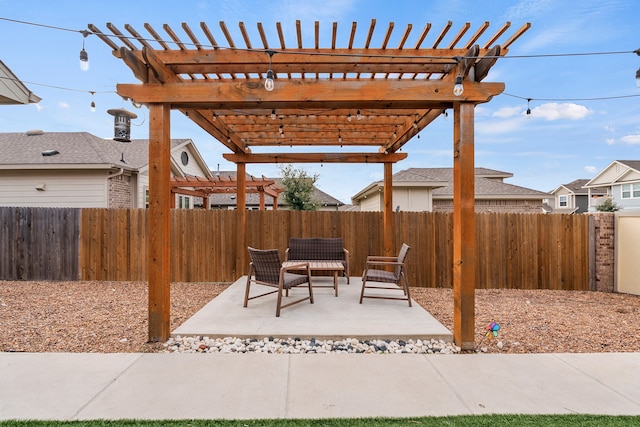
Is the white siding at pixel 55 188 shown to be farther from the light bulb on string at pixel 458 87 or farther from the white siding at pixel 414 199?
the white siding at pixel 414 199

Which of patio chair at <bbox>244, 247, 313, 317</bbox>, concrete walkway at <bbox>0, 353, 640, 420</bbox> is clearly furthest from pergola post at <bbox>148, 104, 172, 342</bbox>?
patio chair at <bbox>244, 247, 313, 317</bbox>

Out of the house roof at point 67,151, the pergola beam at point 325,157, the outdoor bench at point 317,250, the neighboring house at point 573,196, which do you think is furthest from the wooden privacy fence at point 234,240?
the neighboring house at point 573,196

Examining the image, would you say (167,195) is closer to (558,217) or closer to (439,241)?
(439,241)

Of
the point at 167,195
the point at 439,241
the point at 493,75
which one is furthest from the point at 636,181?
the point at 167,195

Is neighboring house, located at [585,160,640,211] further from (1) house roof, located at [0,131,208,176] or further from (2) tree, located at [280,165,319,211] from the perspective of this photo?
(1) house roof, located at [0,131,208,176]

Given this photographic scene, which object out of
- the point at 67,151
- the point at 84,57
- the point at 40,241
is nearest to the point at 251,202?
the point at 67,151

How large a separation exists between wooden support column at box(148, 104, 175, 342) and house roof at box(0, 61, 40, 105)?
355 cm

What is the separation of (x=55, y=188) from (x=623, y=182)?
30.3 m

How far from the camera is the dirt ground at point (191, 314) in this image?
373 centimetres

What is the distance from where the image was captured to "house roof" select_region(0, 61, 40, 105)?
5.27m

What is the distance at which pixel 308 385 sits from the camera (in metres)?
2.73

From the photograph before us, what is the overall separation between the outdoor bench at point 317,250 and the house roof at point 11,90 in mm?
5444

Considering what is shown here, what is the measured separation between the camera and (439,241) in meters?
7.04

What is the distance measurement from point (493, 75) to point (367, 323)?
3478 mm
